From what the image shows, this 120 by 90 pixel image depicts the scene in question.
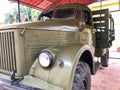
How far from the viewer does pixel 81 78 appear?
7.23ft

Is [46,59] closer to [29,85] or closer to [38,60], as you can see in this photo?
[38,60]

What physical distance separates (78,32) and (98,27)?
1699 millimetres

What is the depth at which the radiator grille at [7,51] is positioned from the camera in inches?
75.6

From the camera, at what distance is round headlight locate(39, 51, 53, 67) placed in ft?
6.03

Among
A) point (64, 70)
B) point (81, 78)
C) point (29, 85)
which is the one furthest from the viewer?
point (81, 78)

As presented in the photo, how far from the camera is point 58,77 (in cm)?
179

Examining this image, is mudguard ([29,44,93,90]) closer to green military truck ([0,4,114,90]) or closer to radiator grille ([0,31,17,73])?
green military truck ([0,4,114,90])

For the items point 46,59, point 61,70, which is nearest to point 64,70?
point 61,70

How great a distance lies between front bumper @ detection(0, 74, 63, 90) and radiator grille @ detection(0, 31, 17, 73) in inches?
7.6

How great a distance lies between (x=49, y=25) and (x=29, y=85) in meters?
1.03

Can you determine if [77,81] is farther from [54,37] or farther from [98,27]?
[98,27]

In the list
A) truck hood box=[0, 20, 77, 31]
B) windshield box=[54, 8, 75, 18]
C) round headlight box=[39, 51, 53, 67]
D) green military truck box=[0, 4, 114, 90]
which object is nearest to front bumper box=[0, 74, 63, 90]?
green military truck box=[0, 4, 114, 90]

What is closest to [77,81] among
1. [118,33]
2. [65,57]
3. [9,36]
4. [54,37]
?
[65,57]

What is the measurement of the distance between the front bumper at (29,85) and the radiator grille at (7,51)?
0.19 m
